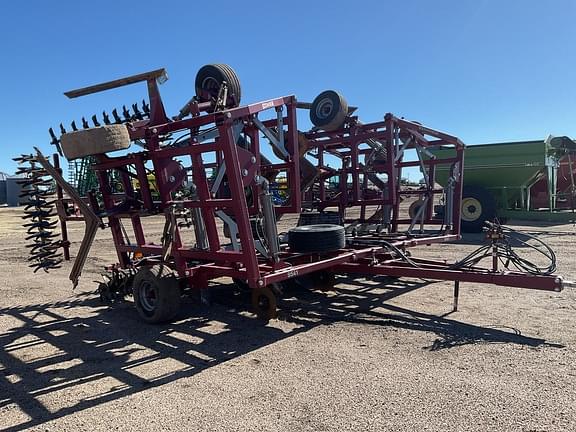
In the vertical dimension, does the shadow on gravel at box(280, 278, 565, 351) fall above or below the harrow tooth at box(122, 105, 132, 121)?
below

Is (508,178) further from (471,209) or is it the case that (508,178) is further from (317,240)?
(317,240)

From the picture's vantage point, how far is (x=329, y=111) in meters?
7.07

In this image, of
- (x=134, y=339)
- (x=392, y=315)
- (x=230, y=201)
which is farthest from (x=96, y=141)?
(x=392, y=315)

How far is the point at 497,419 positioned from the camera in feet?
9.34

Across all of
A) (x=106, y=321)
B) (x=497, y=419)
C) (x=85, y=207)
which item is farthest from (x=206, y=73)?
(x=497, y=419)

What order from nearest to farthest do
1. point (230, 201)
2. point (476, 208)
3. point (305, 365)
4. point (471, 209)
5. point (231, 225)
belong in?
point (305, 365) → point (230, 201) → point (231, 225) → point (476, 208) → point (471, 209)

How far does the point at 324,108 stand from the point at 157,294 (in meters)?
3.73

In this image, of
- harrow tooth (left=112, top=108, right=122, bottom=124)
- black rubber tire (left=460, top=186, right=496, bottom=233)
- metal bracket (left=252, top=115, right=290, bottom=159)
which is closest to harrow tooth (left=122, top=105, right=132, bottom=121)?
harrow tooth (left=112, top=108, right=122, bottom=124)

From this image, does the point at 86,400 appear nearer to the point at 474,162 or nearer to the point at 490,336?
the point at 490,336

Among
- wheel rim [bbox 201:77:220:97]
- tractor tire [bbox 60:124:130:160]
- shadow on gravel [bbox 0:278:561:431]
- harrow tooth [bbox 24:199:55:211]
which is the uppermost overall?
wheel rim [bbox 201:77:220:97]

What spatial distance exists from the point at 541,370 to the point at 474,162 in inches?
437

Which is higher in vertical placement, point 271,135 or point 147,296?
point 271,135

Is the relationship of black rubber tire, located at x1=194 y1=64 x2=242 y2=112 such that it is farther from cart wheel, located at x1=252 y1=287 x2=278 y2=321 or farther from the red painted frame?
cart wheel, located at x1=252 y1=287 x2=278 y2=321

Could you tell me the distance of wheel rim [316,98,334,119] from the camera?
278 inches
